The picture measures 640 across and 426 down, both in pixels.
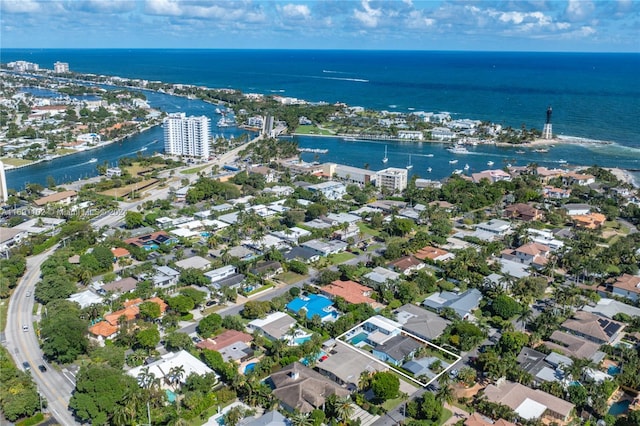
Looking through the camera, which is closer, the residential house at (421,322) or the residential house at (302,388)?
the residential house at (302,388)

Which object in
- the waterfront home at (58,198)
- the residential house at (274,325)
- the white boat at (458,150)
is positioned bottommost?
the residential house at (274,325)

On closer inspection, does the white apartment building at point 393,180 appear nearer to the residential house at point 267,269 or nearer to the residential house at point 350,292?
the residential house at point 267,269

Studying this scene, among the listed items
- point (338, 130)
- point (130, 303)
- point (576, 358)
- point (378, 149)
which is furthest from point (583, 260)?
point (338, 130)

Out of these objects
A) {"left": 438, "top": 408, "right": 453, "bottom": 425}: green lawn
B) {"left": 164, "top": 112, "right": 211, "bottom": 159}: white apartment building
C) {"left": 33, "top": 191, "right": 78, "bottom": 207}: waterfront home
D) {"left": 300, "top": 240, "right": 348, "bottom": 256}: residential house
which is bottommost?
{"left": 438, "top": 408, "right": 453, "bottom": 425}: green lawn

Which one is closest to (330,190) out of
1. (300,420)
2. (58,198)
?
(58,198)

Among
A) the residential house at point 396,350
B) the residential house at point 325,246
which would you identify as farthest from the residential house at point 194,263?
the residential house at point 396,350

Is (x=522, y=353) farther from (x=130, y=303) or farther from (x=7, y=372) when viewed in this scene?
(x=7, y=372)

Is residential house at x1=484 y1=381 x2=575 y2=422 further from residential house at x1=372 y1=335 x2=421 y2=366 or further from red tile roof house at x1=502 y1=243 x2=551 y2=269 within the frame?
red tile roof house at x1=502 y1=243 x2=551 y2=269

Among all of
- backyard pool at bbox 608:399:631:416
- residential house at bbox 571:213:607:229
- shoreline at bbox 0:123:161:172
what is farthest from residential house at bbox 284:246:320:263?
shoreline at bbox 0:123:161:172
